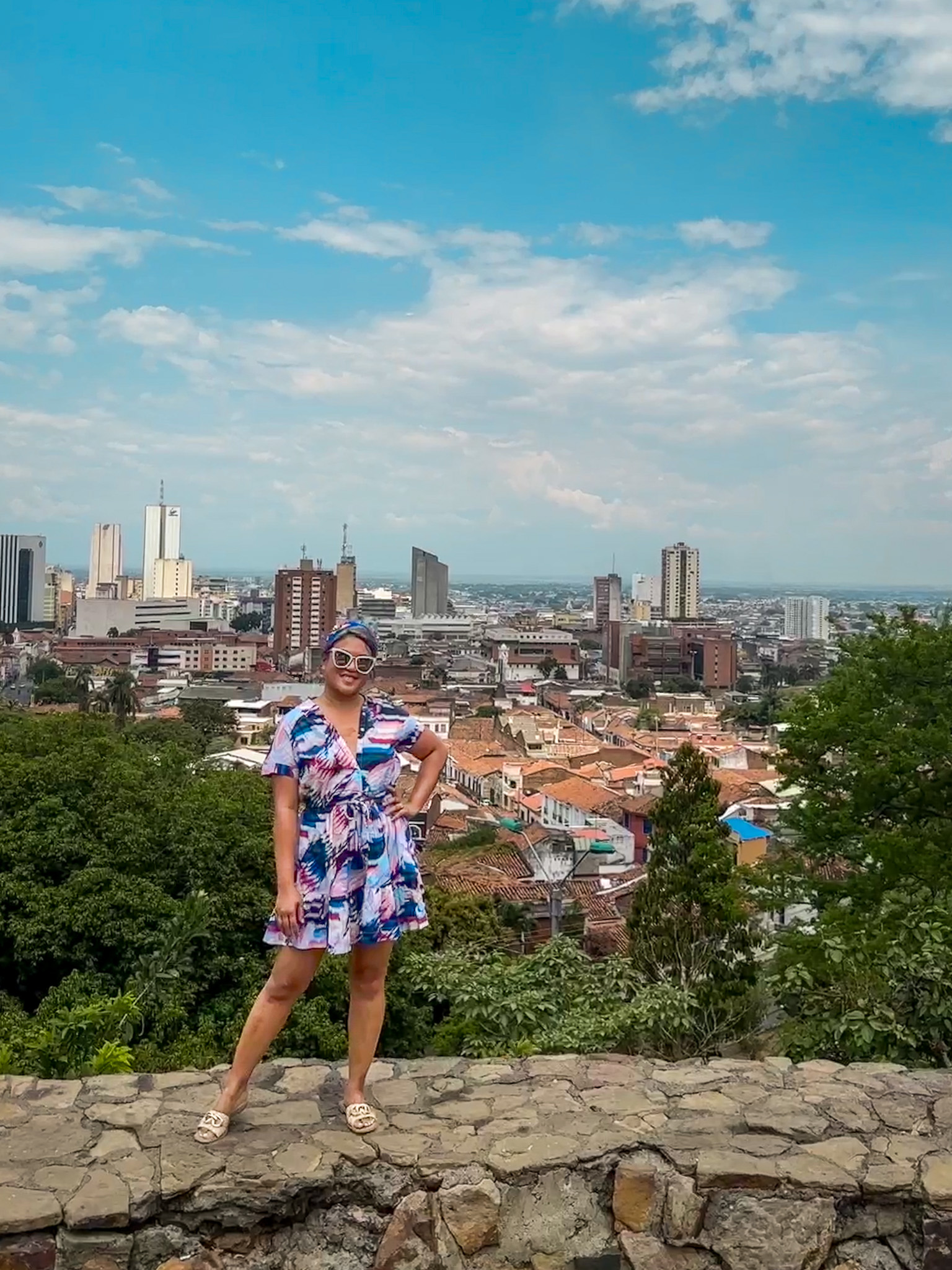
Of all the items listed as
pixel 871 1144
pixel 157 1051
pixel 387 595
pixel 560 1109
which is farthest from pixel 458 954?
pixel 387 595

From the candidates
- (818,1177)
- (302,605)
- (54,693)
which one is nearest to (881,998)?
(818,1177)

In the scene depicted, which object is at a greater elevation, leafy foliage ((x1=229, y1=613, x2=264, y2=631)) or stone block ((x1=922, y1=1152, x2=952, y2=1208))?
stone block ((x1=922, y1=1152, x2=952, y2=1208))

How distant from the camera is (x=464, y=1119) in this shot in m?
3.22

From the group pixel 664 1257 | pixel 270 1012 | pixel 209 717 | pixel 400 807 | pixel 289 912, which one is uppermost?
pixel 400 807

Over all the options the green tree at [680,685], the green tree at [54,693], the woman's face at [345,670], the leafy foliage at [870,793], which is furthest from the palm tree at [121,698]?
the green tree at [680,685]

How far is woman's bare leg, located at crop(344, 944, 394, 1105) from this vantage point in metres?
3.14

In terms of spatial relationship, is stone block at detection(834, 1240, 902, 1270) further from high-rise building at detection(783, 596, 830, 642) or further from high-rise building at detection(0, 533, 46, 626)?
high-rise building at detection(783, 596, 830, 642)

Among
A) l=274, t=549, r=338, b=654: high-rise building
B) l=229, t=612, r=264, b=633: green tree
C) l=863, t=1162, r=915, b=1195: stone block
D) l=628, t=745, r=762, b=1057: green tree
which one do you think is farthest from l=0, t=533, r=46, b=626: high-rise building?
l=863, t=1162, r=915, b=1195: stone block

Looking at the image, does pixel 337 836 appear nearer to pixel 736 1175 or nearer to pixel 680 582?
pixel 736 1175

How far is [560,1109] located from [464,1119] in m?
0.31

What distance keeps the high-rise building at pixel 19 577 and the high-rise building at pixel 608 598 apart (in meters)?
68.2

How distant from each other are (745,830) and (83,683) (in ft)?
145

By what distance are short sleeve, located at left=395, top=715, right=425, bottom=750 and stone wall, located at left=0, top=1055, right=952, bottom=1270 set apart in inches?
44.7

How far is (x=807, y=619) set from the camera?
144m
